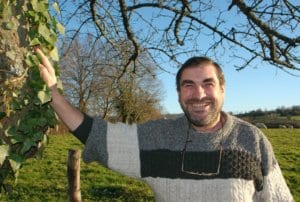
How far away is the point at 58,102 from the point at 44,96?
0.61 ft

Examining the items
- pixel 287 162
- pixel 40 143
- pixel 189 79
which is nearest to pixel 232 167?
pixel 189 79

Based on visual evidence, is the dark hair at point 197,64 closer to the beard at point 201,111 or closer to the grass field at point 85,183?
the beard at point 201,111

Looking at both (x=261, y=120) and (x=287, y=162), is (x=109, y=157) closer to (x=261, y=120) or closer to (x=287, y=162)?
(x=287, y=162)

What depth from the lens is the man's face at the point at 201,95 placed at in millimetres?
3107

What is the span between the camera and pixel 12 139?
9.46 ft

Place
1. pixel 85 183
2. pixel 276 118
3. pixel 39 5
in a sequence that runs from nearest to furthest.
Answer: pixel 39 5 < pixel 85 183 < pixel 276 118

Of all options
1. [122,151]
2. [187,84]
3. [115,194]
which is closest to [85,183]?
[115,194]

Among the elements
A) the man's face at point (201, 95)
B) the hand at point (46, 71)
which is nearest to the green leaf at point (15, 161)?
the hand at point (46, 71)

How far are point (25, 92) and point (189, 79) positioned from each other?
44.5 inches

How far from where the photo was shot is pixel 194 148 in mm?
3174

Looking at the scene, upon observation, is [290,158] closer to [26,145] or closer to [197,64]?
[197,64]

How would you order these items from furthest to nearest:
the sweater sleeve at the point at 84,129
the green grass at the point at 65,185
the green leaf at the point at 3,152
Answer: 1. the green grass at the point at 65,185
2. the sweater sleeve at the point at 84,129
3. the green leaf at the point at 3,152

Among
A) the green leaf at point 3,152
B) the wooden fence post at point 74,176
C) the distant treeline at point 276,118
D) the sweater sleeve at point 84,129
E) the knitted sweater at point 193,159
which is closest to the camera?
the green leaf at point 3,152

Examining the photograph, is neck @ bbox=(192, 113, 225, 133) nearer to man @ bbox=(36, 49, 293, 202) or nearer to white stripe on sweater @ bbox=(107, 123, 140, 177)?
man @ bbox=(36, 49, 293, 202)
